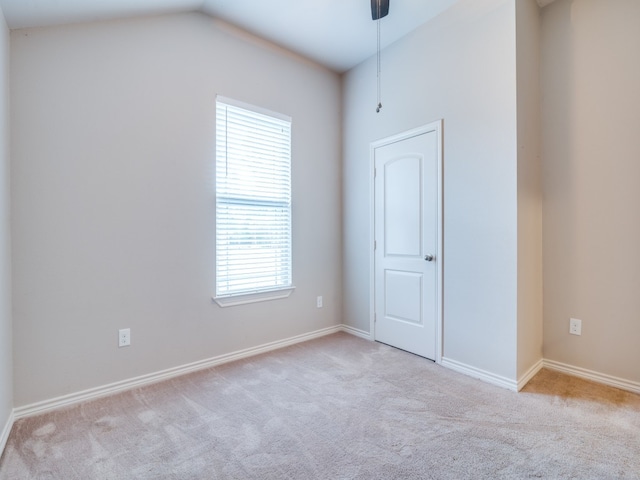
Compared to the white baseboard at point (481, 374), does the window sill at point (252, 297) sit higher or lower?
higher

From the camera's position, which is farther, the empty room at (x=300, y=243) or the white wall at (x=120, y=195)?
the white wall at (x=120, y=195)

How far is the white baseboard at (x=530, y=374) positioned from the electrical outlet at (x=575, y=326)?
0.35 metres

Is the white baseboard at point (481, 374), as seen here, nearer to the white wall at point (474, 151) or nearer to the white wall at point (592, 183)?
the white wall at point (474, 151)

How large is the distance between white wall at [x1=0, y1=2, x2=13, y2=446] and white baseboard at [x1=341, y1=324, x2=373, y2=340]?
9.07 feet

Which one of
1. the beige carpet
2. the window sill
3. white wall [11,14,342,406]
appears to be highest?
white wall [11,14,342,406]

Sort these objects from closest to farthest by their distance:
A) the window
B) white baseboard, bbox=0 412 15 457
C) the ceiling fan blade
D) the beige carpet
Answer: the beige carpet < white baseboard, bbox=0 412 15 457 < the ceiling fan blade < the window

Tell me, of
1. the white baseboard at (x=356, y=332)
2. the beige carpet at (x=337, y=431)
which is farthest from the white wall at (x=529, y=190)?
the white baseboard at (x=356, y=332)

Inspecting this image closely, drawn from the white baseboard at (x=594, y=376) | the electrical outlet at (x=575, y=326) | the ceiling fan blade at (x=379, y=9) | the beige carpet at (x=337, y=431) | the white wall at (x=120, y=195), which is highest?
the ceiling fan blade at (x=379, y=9)

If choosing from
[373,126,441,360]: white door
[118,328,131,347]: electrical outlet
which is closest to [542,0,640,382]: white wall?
[373,126,441,360]: white door

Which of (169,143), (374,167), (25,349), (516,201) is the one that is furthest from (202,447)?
(374,167)

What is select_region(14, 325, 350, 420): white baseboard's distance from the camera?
201cm

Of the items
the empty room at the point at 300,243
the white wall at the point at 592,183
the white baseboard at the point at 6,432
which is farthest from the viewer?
the white wall at the point at 592,183

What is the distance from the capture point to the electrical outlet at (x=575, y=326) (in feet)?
8.20

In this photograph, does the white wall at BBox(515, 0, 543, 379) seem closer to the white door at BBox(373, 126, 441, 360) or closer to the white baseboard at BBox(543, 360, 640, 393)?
the white baseboard at BBox(543, 360, 640, 393)
